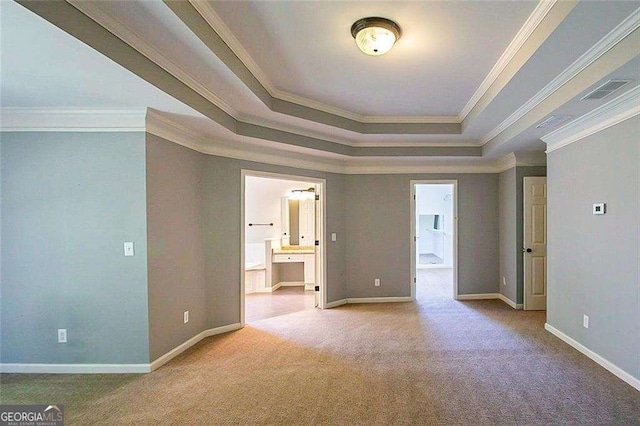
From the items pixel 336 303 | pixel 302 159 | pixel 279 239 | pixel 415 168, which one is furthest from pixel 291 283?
pixel 415 168

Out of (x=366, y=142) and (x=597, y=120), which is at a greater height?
(x=366, y=142)

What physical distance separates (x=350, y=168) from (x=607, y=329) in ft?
11.9

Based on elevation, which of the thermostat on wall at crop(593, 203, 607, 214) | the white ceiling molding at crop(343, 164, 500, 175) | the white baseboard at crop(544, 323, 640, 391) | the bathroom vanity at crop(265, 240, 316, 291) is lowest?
the white baseboard at crop(544, 323, 640, 391)

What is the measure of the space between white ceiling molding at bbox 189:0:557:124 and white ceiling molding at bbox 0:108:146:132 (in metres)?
1.07

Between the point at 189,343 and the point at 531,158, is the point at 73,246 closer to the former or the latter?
the point at 189,343

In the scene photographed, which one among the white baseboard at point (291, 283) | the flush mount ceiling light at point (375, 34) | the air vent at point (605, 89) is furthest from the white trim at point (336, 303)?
the air vent at point (605, 89)

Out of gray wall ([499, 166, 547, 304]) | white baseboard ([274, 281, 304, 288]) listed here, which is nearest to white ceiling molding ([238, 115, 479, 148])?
gray wall ([499, 166, 547, 304])

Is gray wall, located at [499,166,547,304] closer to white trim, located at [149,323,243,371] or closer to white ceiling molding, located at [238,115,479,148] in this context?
white ceiling molding, located at [238,115,479,148]

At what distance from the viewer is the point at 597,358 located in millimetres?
2908

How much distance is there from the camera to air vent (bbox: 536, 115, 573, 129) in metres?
2.90

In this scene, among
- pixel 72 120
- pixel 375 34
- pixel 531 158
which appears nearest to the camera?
pixel 375 34

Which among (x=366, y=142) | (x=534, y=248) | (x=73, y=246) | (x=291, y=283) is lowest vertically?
(x=291, y=283)

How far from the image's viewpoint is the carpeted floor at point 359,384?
216 centimetres

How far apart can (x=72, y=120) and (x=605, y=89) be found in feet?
14.5
